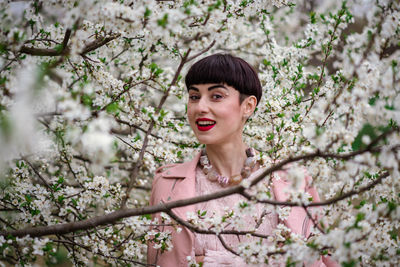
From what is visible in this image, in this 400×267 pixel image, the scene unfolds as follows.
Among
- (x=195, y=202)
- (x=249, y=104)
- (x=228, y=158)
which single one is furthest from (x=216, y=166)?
(x=195, y=202)

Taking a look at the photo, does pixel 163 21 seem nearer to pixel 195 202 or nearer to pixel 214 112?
pixel 195 202

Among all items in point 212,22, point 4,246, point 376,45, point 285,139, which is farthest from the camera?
point 285,139

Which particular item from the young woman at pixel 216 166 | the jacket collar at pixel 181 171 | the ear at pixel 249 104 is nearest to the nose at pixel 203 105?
the young woman at pixel 216 166

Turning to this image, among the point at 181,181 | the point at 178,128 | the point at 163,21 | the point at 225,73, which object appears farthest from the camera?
the point at 181,181

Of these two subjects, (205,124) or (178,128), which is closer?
(178,128)

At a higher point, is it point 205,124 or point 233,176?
point 205,124

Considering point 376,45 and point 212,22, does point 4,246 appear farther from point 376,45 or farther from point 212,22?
point 376,45

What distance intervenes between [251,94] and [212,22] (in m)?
0.84

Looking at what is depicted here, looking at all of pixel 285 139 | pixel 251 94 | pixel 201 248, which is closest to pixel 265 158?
A: pixel 285 139

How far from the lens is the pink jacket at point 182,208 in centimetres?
247

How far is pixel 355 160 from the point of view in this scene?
62.6 inches

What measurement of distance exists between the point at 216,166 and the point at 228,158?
11 cm

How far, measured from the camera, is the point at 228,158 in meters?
2.80

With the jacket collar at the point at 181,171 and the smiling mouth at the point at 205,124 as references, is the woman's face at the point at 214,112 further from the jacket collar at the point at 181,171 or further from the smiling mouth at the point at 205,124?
the jacket collar at the point at 181,171
